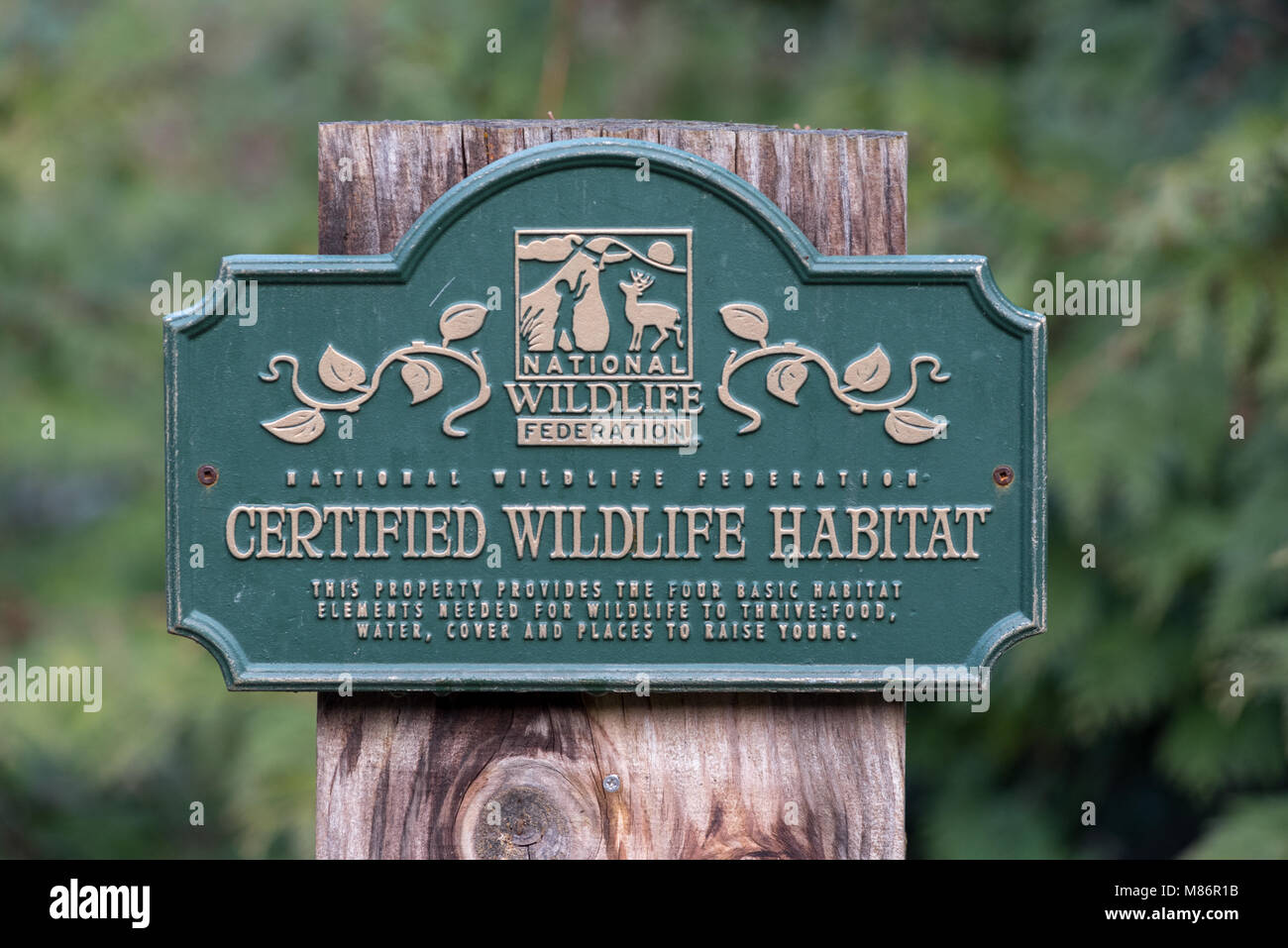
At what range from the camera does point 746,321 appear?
7.09 feet

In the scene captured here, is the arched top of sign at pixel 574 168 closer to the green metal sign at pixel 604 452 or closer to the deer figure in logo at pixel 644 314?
the green metal sign at pixel 604 452

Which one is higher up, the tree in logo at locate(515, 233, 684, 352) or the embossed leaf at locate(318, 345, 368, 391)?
the tree in logo at locate(515, 233, 684, 352)

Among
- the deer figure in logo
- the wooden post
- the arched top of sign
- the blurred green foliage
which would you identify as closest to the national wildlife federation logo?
the deer figure in logo

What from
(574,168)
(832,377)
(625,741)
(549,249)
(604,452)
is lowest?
(625,741)

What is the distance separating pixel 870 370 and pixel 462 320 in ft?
2.32

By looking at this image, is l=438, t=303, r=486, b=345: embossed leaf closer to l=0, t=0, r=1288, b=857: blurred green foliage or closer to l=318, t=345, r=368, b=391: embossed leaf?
l=318, t=345, r=368, b=391: embossed leaf

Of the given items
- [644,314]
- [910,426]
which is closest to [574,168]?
[644,314]

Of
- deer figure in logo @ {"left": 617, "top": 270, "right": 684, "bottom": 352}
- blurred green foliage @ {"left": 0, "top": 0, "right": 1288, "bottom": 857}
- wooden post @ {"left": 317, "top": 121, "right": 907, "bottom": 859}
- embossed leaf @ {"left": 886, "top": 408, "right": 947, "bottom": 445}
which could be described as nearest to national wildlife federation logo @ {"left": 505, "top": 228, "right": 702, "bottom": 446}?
deer figure in logo @ {"left": 617, "top": 270, "right": 684, "bottom": 352}

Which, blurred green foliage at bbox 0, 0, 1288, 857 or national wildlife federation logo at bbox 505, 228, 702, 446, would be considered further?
blurred green foliage at bbox 0, 0, 1288, 857

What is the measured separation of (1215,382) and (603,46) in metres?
2.34

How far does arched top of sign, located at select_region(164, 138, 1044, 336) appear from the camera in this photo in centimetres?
215

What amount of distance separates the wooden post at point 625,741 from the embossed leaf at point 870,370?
0.70 ft

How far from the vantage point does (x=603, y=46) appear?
A: 176 inches

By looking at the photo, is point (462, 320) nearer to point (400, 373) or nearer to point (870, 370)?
point (400, 373)
